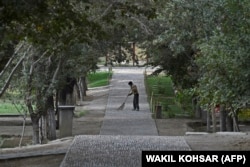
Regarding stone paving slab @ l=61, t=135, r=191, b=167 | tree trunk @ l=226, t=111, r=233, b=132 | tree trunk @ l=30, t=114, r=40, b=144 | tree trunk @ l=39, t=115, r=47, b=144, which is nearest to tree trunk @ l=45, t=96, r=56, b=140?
tree trunk @ l=39, t=115, r=47, b=144

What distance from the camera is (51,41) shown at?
14.4m

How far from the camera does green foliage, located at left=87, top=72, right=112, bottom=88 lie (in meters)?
66.8

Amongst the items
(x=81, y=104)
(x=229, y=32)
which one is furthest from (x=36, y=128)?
(x=81, y=104)

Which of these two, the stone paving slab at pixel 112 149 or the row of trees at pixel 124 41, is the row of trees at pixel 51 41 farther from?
the stone paving slab at pixel 112 149

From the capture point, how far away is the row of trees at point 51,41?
11.2 meters

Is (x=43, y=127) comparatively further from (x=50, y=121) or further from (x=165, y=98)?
(x=165, y=98)

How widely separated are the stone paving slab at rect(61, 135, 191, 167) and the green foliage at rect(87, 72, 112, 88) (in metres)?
50.1

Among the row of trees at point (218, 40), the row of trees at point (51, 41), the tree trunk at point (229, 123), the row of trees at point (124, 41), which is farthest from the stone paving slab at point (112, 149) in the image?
the tree trunk at point (229, 123)

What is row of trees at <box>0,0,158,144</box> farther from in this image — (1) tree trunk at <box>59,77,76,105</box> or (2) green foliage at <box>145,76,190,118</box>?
(2) green foliage at <box>145,76,190,118</box>

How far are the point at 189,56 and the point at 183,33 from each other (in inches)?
239

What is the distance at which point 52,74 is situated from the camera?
2467cm

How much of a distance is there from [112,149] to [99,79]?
59745mm

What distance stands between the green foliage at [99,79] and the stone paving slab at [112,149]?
50085 mm

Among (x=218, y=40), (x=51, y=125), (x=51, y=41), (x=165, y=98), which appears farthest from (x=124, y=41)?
(x=165, y=98)
